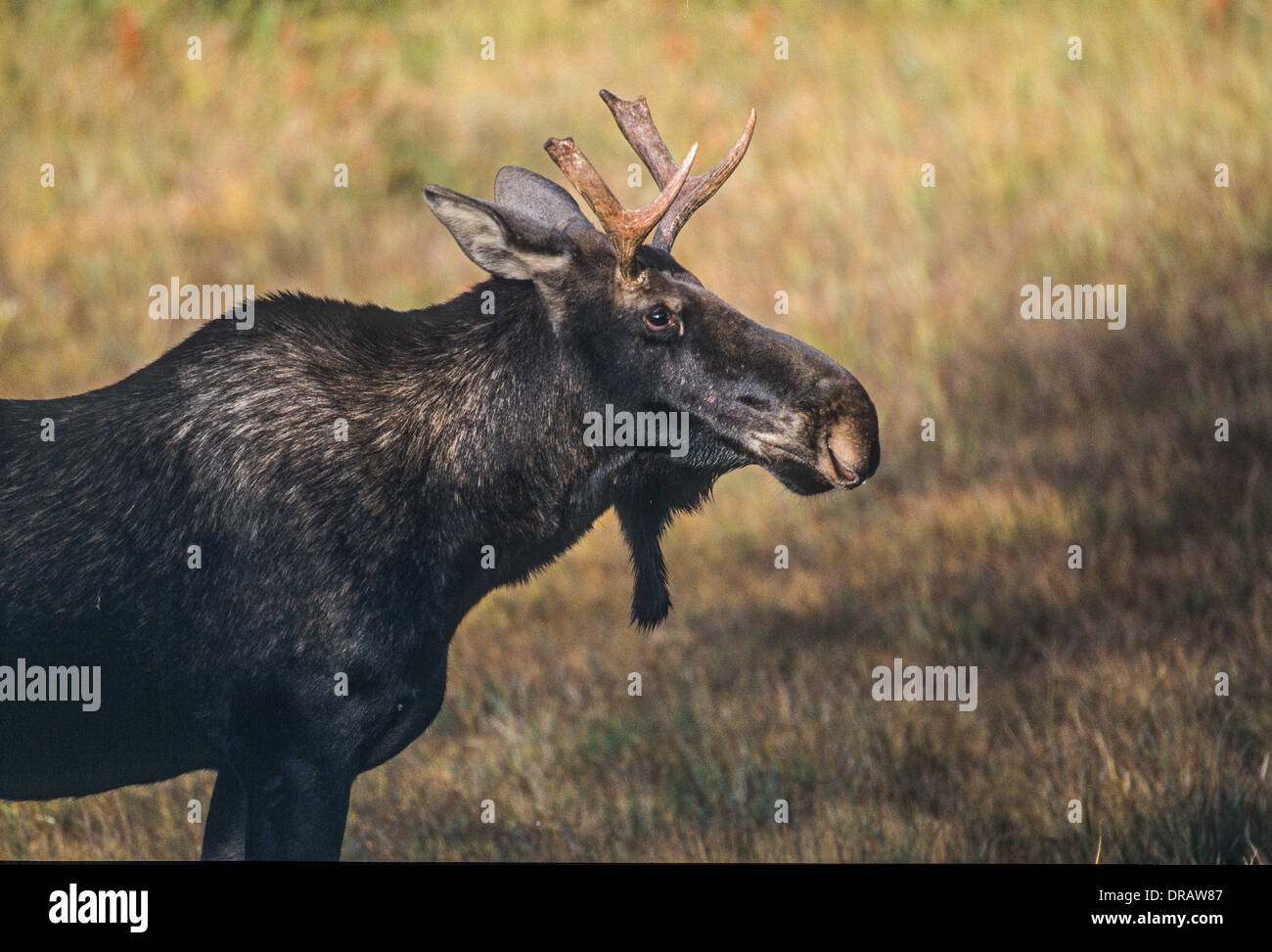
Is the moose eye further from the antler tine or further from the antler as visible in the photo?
the antler

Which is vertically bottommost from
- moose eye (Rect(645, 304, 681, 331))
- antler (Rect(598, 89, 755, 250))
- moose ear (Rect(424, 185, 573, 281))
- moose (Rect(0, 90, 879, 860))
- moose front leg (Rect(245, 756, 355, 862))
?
moose front leg (Rect(245, 756, 355, 862))

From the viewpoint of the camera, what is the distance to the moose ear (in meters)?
3.88

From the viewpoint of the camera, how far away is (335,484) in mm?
4000

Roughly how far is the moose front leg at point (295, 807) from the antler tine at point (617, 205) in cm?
162

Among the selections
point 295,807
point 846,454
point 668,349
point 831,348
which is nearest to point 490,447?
point 668,349

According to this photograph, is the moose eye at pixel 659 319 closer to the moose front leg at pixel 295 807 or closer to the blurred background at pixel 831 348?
the moose front leg at pixel 295 807

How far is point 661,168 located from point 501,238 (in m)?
0.68

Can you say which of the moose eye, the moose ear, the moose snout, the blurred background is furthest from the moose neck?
the blurred background

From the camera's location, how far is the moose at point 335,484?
3887 millimetres

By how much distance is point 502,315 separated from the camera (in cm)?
416

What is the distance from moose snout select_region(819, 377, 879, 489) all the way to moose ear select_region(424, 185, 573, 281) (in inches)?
34.8

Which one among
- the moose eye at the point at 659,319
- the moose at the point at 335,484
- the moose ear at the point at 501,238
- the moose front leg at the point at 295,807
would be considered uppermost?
the moose ear at the point at 501,238

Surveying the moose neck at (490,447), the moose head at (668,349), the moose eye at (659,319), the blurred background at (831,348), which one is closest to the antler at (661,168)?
the moose head at (668,349)

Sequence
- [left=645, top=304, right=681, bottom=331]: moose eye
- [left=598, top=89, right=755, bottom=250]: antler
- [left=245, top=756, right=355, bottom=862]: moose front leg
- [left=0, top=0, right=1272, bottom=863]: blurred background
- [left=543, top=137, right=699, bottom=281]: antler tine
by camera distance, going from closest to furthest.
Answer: [left=245, top=756, right=355, bottom=862]: moose front leg, [left=543, top=137, right=699, bottom=281]: antler tine, [left=645, top=304, right=681, bottom=331]: moose eye, [left=598, top=89, right=755, bottom=250]: antler, [left=0, top=0, right=1272, bottom=863]: blurred background
